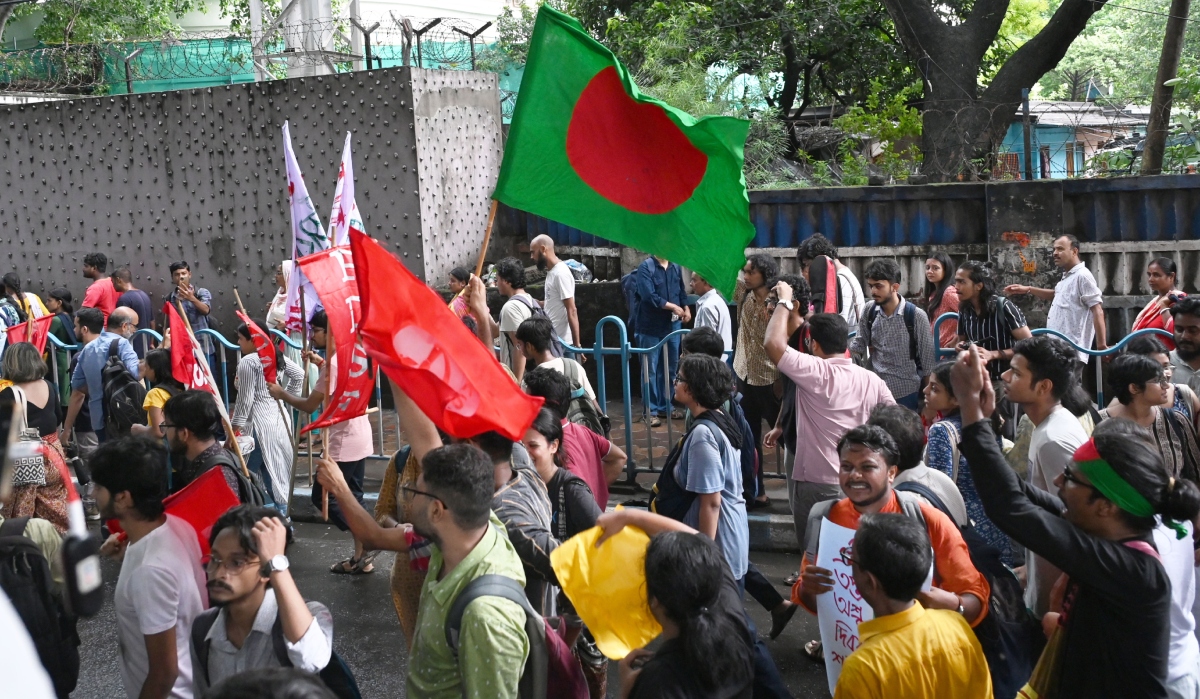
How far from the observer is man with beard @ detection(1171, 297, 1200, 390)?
553 cm

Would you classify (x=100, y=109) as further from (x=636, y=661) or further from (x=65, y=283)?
(x=636, y=661)

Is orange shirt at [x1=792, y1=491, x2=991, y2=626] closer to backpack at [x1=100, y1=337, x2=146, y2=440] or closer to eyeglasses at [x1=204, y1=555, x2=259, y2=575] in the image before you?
eyeglasses at [x1=204, y1=555, x2=259, y2=575]

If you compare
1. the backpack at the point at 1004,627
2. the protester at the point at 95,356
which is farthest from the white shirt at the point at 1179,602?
the protester at the point at 95,356

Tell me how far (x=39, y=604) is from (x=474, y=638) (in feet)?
4.97

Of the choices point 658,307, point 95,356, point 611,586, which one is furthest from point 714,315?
point 611,586

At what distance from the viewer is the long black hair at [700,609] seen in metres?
2.92

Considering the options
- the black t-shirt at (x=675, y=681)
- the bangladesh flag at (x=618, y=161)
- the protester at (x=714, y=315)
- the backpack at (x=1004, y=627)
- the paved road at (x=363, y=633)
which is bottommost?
the paved road at (x=363, y=633)

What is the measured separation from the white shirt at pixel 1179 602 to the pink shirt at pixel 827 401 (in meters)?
2.23

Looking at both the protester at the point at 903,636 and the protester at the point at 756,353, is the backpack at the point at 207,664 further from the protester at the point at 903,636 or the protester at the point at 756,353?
the protester at the point at 756,353

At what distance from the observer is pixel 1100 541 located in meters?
3.01

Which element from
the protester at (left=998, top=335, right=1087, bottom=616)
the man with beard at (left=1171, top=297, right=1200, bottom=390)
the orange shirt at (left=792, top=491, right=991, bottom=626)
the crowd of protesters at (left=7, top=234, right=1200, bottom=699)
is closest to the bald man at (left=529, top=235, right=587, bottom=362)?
the crowd of protesters at (left=7, top=234, right=1200, bottom=699)

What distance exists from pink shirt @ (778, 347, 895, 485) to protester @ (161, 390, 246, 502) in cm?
258

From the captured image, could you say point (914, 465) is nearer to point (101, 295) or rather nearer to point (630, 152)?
point (630, 152)

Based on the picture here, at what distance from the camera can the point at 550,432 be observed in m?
4.54
